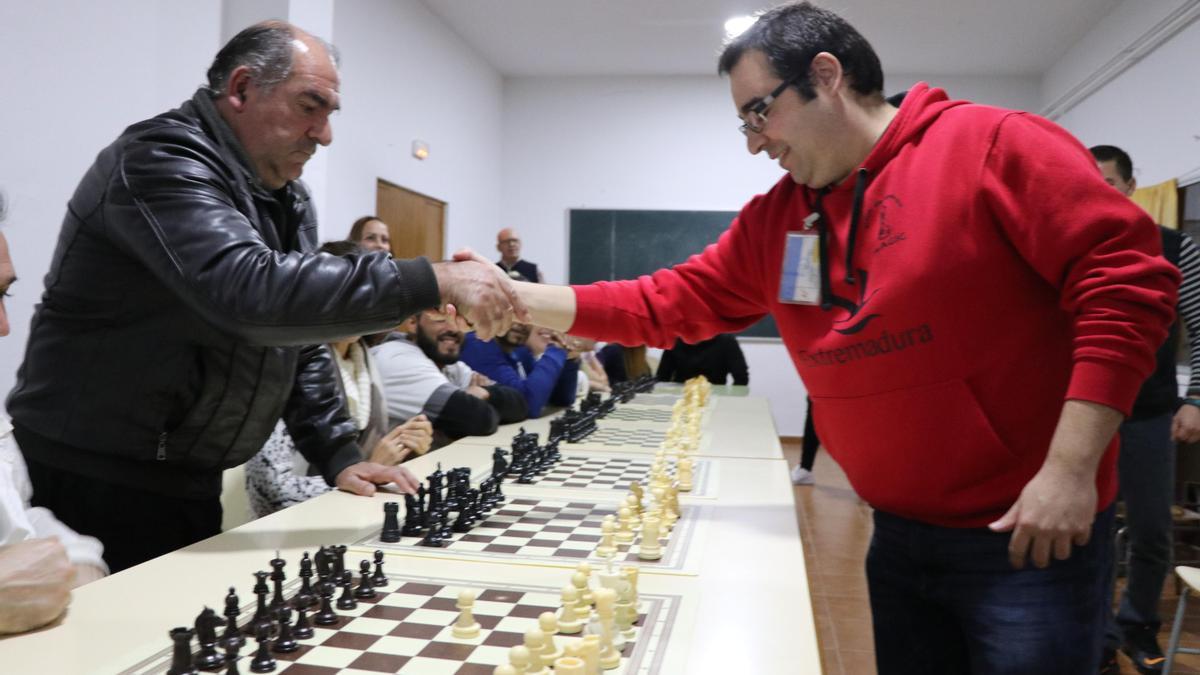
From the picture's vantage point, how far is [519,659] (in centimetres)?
104

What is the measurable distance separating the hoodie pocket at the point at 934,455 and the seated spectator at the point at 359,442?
131 cm

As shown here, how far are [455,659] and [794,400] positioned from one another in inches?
333

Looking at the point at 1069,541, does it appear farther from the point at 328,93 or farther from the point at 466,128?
the point at 466,128

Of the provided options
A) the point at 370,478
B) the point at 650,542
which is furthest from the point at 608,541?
the point at 370,478

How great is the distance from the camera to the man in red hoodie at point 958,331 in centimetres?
126

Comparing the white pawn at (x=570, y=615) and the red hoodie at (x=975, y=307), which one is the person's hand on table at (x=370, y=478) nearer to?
the white pawn at (x=570, y=615)

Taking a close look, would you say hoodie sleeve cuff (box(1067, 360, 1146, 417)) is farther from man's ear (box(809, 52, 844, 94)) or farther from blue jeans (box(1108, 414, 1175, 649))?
blue jeans (box(1108, 414, 1175, 649))

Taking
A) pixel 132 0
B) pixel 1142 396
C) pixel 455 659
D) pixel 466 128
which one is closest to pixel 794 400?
pixel 466 128

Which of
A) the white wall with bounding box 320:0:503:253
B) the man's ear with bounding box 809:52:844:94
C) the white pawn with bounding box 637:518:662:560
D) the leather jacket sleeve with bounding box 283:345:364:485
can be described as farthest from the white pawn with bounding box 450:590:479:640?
the white wall with bounding box 320:0:503:253

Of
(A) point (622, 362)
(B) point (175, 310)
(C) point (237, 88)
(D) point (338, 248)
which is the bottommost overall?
(A) point (622, 362)

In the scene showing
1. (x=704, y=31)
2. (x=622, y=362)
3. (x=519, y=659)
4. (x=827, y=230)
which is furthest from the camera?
(x=704, y=31)

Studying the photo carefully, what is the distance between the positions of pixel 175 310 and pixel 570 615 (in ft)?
3.37

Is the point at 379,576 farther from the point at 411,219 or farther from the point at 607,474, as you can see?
the point at 411,219

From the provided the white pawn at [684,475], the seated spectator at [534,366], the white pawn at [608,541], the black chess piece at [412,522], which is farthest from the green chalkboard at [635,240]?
the white pawn at [608,541]
